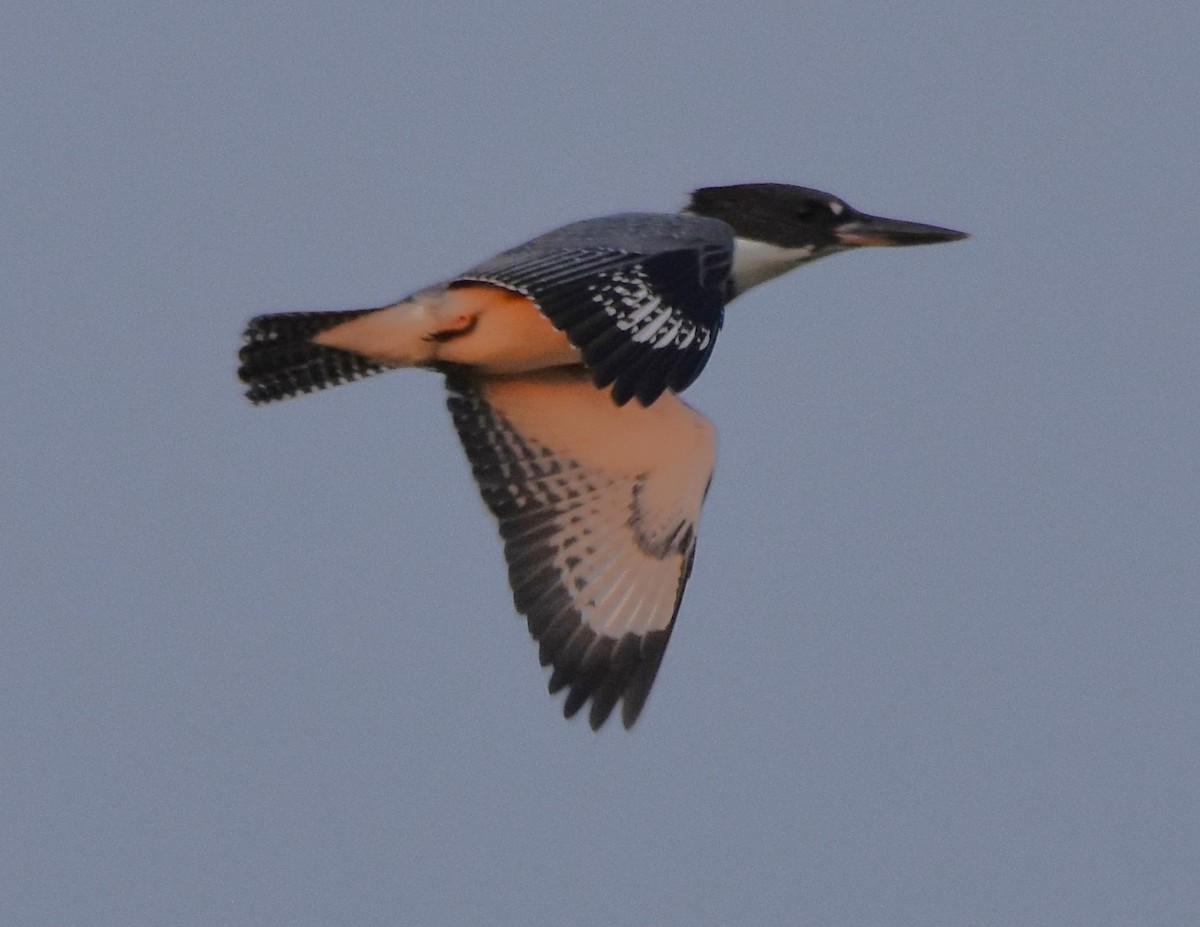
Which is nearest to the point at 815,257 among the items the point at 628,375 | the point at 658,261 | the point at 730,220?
the point at 730,220

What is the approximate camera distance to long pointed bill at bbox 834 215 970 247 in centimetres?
868

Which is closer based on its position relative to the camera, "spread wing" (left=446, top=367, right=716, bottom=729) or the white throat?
"spread wing" (left=446, top=367, right=716, bottom=729)

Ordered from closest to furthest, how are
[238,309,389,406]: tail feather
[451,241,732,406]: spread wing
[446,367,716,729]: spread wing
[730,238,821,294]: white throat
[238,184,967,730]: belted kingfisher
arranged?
[451,241,732,406]: spread wing, [238,184,967,730]: belted kingfisher, [238,309,389,406]: tail feather, [446,367,716,729]: spread wing, [730,238,821,294]: white throat

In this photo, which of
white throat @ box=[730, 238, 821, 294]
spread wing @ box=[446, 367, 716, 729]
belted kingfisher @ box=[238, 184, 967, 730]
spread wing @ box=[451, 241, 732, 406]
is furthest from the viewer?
white throat @ box=[730, 238, 821, 294]

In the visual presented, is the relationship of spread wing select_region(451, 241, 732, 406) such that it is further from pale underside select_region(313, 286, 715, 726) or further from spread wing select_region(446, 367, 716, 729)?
spread wing select_region(446, 367, 716, 729)

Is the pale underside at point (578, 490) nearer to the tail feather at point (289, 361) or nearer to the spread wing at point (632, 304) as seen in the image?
the tail feather at point (289, 361)

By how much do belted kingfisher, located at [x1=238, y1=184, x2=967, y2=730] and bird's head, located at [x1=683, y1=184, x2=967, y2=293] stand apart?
1cm

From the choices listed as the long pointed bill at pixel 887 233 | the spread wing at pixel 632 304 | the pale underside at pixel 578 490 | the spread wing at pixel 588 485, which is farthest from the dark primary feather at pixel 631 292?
the long pointed bill at pixel 887 233

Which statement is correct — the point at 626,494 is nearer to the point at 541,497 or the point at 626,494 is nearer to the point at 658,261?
the point at 541,497

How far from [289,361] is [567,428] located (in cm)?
91

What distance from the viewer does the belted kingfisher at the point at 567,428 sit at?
7656mm

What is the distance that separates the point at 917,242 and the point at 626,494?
1468mm

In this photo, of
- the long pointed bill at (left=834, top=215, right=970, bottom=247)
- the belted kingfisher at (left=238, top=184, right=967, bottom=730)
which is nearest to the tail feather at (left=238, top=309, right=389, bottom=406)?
the belted kingfisher at (left=238, top=184, right=967, bottom=730)

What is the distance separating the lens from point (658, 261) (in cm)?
710
